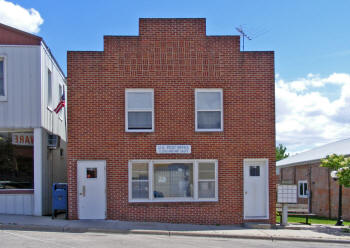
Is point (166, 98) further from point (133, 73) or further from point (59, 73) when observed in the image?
point (59, 73)

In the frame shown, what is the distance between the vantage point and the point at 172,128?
1605 cm

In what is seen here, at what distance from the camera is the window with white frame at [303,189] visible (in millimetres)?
29047

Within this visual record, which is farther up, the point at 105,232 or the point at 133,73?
the point at 133,73

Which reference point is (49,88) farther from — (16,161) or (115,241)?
(115,241)

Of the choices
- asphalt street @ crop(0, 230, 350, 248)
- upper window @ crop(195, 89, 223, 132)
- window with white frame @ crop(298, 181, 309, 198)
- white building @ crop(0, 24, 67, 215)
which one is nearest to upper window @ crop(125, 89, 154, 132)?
upper window @ crop(195, 89, 223, 132)

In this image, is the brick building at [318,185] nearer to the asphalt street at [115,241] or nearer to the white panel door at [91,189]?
the asphalt street at [115,241]

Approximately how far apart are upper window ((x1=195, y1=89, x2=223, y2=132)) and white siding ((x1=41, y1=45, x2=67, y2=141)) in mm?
5664

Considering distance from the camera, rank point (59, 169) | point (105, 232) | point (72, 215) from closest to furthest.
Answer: point (105, 232) < point (72, 215) < point (59, 169)

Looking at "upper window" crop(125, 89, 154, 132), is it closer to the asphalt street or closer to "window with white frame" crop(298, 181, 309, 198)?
the asphalt street

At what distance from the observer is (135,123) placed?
16.1 metres

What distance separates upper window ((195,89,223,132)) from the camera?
53.4ft

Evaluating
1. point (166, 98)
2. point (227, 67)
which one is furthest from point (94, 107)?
point (227, 67)

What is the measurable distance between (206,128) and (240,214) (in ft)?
10.7

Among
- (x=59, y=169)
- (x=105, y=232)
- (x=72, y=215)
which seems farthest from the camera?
(x=59, y=169)
